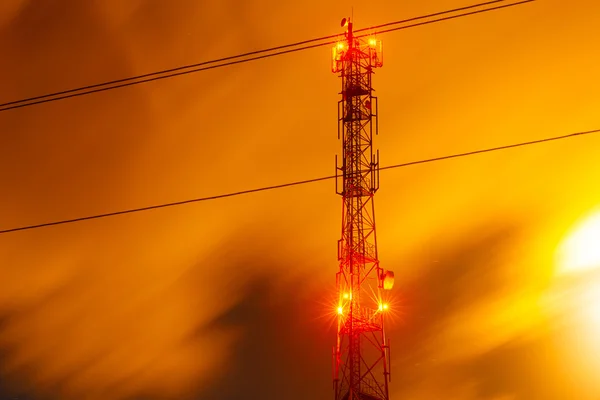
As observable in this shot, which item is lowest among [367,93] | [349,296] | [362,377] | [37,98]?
[362,377]

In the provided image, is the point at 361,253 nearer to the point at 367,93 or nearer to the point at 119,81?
the point at 367,93

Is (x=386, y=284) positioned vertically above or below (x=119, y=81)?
below

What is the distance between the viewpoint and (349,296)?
42062mm

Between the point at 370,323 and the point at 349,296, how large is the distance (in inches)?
63.6

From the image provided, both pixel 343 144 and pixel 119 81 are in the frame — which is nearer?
pixel 119 81

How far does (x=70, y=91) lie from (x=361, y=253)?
15881 millimetres

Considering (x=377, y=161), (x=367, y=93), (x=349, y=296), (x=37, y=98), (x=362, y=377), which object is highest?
(x=367, y=93)

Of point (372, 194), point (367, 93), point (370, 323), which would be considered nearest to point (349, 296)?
point (370, 323)

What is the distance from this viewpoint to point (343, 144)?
143 ft

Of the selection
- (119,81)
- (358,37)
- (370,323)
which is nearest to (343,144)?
(358,37)

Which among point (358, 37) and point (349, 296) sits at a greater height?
point (358, 37)

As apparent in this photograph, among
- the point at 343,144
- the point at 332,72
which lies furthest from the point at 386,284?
the point at 332,72

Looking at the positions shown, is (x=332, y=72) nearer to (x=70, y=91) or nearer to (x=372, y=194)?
(x=372, y=194)

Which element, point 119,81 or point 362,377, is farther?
point 362,377
